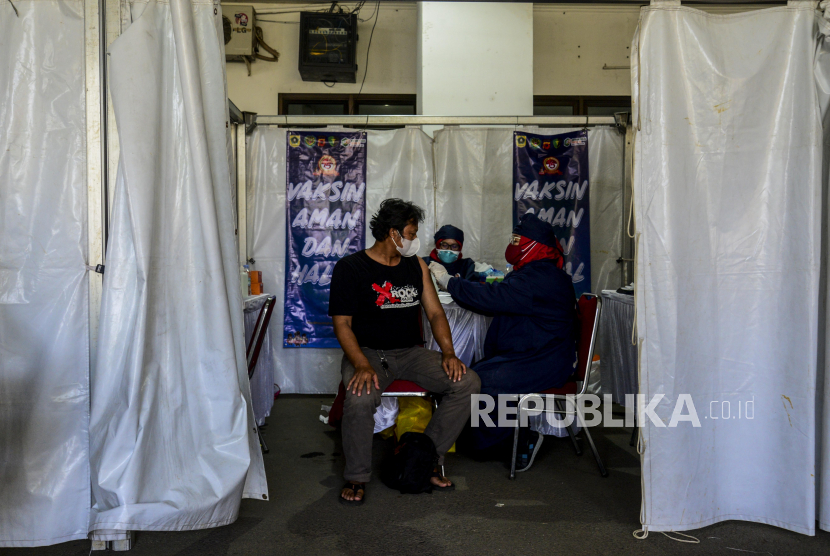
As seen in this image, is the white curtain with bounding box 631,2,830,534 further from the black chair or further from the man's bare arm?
the black chair

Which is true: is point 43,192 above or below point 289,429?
above

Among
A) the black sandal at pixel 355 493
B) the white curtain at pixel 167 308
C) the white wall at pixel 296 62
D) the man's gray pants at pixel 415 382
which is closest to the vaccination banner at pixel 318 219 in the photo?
the man's gray pants at pixel 415 382

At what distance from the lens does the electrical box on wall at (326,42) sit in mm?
6137

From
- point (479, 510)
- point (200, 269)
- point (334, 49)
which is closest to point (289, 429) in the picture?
point (479, 510)

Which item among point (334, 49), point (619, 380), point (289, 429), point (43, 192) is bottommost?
point (289, 429)

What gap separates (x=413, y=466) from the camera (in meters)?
2.69

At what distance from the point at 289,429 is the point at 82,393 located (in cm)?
173

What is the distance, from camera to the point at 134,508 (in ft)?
6.68

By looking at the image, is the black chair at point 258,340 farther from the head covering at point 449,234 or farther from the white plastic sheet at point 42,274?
the head covering at point 449,234

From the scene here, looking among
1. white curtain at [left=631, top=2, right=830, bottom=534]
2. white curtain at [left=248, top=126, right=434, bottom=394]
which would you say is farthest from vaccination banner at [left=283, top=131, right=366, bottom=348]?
white curtain at [left=631, top=2, right=830, bottom=534]

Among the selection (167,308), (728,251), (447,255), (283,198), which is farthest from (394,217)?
(283,198)

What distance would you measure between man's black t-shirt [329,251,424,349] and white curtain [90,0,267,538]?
78 centimetres

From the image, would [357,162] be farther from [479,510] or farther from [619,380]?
→ [479,510]

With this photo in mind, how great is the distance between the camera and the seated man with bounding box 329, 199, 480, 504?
2.82 m
